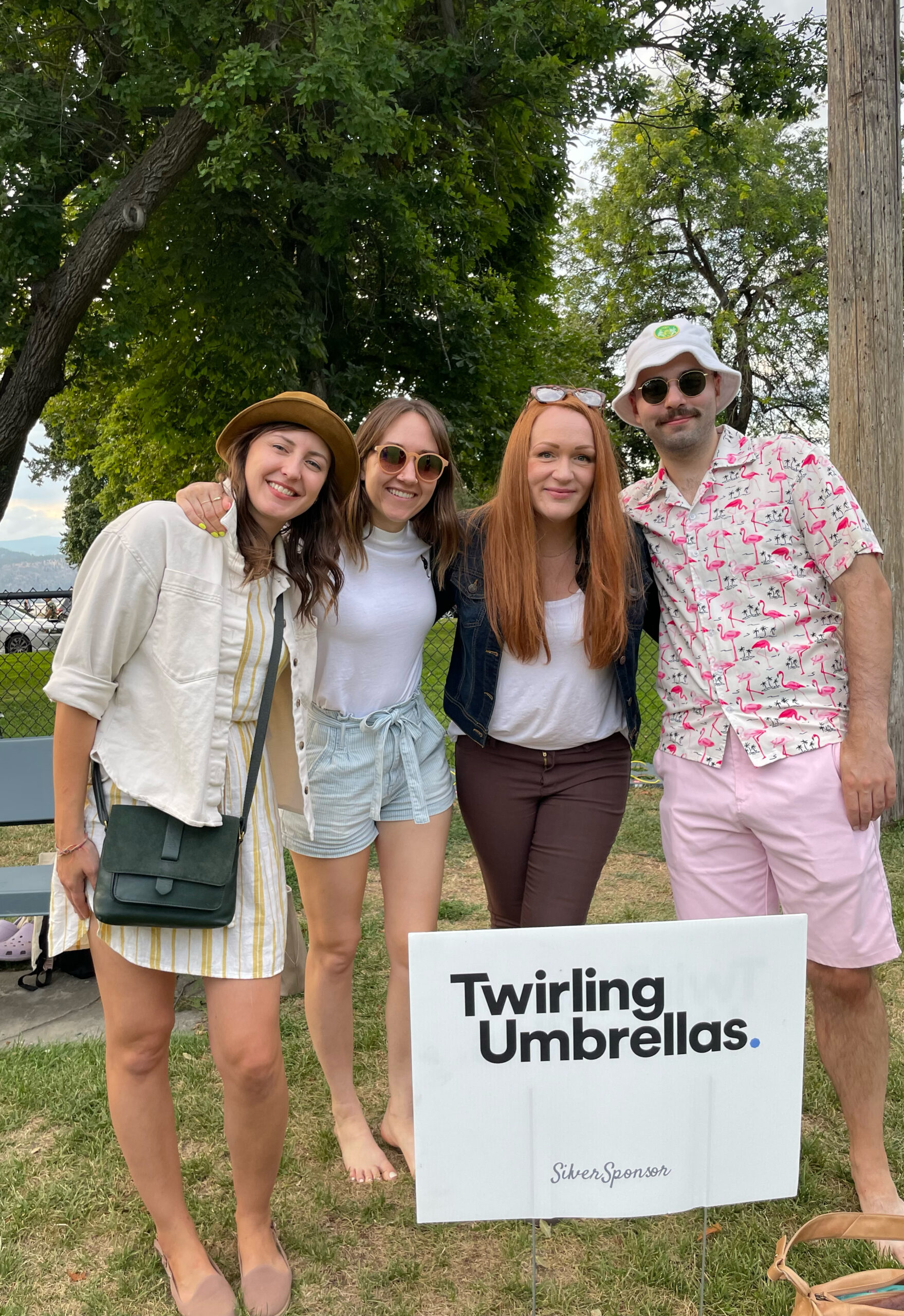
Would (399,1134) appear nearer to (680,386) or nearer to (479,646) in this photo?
(479,646)

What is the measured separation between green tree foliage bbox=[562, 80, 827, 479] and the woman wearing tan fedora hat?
21.6m

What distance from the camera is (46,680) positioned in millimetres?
11766

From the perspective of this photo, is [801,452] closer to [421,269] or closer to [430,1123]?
[430,1123]

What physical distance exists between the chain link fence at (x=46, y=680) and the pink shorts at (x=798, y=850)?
2.87 meters

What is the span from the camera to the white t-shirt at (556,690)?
2771 mm

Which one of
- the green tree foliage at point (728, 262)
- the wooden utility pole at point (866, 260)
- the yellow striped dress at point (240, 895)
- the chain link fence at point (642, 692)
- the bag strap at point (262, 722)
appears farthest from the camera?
the green tree foliage at point (728, 262)

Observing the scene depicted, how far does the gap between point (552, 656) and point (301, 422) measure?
0.95 metres

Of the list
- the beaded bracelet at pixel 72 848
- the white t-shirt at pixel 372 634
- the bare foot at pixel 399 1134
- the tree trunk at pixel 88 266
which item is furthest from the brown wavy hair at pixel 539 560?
the tree trunk at pixel 88 266

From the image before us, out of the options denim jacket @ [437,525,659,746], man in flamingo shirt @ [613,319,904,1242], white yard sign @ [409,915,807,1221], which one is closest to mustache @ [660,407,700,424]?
man in flamingo shirt @ [613,319,904,1242]

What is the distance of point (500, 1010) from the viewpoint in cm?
198

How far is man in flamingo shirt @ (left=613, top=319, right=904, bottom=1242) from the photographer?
2.54 meters

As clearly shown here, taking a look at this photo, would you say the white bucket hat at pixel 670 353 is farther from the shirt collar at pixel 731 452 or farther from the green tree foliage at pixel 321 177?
the green tree foliage at pixel 321 177

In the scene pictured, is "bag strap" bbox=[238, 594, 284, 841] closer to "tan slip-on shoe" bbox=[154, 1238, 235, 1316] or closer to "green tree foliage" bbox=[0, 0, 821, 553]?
"tan slip-on shoe" bbox=[154, 1238, 235, 1316]

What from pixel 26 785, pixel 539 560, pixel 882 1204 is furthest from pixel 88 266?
pixel 882 1204
